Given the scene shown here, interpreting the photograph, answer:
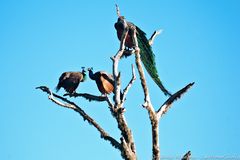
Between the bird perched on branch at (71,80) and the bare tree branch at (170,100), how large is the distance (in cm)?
276

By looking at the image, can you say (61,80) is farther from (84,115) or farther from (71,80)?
(84,115)

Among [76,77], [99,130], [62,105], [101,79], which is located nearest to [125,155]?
[99,130]

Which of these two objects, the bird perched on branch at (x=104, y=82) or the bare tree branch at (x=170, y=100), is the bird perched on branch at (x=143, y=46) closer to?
the bird perched on branch at (x=104, y=82)

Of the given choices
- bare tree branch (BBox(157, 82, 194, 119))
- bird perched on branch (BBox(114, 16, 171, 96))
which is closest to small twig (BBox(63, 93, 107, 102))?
bird perched on branch (BBox(114, 16, 171, 96))

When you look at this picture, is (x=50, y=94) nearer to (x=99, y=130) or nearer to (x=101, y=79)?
(x=99, y=130)

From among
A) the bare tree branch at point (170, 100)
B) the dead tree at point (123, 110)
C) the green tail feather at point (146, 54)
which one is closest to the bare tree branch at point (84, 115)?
the dead tree at point (123, 110)

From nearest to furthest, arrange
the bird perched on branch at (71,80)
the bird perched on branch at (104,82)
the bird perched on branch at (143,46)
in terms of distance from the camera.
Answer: the bird perched on branch at (143,46), the bird perched on branch at (104,82), the bird perched on branch at (71,80)

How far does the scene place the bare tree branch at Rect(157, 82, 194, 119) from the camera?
9.15 meters

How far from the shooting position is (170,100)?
9.38m

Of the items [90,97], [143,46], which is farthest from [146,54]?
[90,97]

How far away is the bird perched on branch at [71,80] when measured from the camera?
1156 cm

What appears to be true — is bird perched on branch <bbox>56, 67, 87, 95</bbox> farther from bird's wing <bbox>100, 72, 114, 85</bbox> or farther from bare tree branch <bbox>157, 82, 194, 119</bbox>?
bare tree branch <bbox>157, 82, 194, 119</bbox>

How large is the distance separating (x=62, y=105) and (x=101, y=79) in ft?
6.47

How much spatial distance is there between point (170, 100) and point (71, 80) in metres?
3.27
